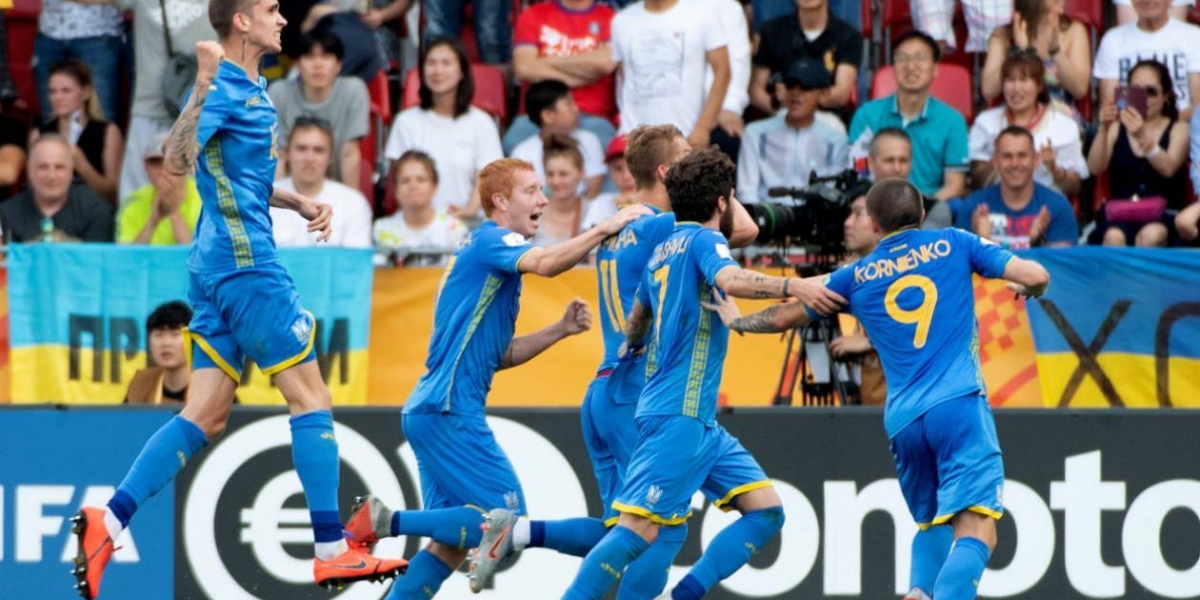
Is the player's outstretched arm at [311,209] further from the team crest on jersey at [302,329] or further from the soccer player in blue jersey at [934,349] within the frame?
the soccer player in blue jersey at [934,349]

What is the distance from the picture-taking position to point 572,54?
13836mm

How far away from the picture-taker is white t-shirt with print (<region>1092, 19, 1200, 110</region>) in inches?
524

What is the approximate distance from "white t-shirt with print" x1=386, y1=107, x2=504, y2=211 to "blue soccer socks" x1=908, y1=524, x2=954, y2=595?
506 cm

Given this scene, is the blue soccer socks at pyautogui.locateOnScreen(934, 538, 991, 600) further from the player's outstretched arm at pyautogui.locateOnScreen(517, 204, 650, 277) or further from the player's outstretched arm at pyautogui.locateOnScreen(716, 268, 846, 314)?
the player's outstretched arm at pyautogui.locateOnScreen(517, 204, 650, 277)

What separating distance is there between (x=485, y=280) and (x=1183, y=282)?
4.42m

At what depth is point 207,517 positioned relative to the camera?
10664 mm

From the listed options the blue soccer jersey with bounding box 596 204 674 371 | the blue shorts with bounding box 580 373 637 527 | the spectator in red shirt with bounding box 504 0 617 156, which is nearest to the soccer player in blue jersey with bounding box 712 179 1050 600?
the blue soccer jersey with bounding box 596 204 674 371

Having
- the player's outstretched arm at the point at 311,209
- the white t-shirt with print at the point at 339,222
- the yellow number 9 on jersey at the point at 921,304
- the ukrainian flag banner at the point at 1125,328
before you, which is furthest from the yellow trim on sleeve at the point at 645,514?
the white t-shirt with print at the point at 339,222

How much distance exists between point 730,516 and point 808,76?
3.66 metres

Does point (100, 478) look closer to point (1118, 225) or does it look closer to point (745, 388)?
point (745, 388)

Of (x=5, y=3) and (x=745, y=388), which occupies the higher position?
(x=5, y=3)

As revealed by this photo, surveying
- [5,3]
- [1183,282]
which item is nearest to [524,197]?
[1183,282]

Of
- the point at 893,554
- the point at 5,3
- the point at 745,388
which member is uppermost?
the point at 5,3

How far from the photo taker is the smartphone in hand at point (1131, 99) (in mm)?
12844
